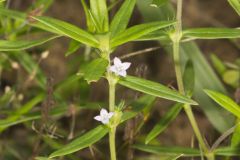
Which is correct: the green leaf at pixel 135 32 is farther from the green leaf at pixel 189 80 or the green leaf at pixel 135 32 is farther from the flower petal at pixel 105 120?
the green leaf at pixel 189 80

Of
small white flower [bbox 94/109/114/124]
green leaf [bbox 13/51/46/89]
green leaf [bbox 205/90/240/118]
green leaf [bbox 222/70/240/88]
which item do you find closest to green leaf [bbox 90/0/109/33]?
small white flower [bbox 94/109/114/124]

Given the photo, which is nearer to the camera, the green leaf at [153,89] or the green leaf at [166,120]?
the green leaf at [153,89]

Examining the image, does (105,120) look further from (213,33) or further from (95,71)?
(213,33)

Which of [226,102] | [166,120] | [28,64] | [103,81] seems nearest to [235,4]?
[226,102]

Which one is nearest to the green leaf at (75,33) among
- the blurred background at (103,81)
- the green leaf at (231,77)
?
the blurred background at (103,81)

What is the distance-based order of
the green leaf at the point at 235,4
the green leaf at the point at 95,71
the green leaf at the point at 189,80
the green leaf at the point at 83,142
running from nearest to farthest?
the green leaf at the point at 95,71, the green leaf at the point at 83,142, the green leaf at the point at 235,4, the green leaf at the point at 189,80

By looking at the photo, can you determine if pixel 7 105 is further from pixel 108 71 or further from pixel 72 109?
pixel 108 71

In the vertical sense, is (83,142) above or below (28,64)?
below
